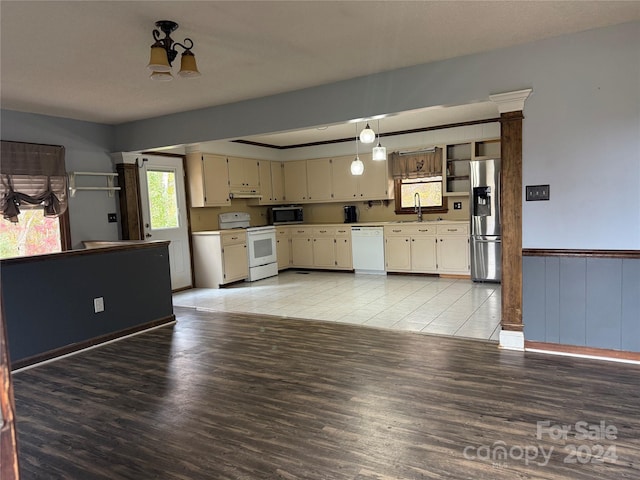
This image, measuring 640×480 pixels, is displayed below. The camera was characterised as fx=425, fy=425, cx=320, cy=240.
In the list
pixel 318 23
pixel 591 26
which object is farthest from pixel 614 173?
pixel 318 23

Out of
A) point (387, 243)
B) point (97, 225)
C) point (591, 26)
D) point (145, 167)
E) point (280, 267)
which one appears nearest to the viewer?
point (591, 26)

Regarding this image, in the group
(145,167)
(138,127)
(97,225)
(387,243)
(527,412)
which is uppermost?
(138,127)

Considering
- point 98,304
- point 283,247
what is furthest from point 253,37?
point 283,247

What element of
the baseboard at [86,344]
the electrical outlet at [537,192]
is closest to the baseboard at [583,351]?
the electrical outlet at [537,192]

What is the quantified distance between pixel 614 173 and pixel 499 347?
1.57m

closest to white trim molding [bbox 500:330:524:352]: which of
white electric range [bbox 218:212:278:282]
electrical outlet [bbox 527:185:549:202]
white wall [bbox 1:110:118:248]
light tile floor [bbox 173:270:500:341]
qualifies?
light tile floor [bbox 173:270:500:341]

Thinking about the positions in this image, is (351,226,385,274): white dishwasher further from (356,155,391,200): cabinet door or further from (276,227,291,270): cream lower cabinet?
(276,227,291,270): cream lower cabinet

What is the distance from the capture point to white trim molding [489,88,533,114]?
10.7 feet

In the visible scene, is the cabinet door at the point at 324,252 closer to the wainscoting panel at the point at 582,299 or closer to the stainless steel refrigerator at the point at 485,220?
the stainless steel refrigerator at the point at 485,220

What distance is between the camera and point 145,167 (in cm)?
605

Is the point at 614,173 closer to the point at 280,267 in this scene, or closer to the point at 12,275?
the point at 12,275

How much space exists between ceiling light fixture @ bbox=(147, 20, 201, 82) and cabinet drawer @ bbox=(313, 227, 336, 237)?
5.09m

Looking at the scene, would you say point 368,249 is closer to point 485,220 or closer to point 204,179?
point 485,220

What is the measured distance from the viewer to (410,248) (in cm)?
687
